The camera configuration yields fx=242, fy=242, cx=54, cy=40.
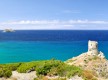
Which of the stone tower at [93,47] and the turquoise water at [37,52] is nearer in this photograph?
the stone tower at [93,47]

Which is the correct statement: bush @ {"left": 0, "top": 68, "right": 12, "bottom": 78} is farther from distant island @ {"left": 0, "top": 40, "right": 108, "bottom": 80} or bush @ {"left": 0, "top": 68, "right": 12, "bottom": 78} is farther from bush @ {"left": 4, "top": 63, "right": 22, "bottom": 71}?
bush @ {"left": 4, "top": 63, "right": 22, "bottom": 71}

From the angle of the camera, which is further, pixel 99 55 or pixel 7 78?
pixel 99 55

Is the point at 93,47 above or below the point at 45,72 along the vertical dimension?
above

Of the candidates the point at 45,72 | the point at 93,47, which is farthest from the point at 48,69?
the point at 93,47

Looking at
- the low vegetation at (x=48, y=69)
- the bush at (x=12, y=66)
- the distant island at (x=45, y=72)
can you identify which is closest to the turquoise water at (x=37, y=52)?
the bush at (x=12, y=66)

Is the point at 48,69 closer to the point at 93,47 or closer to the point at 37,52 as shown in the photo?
the point at 93,47

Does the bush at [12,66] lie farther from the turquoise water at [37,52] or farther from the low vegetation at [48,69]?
the turquoise water at [37,52]

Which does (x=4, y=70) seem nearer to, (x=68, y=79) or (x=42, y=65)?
(x=42, y=65)

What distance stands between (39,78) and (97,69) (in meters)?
19.2

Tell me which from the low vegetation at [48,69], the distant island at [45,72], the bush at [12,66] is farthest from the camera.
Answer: the bush at [12,66]

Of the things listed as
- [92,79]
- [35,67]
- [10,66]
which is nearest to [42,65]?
[35,67]

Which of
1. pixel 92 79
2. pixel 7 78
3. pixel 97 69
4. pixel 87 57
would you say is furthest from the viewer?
pixel 87 57

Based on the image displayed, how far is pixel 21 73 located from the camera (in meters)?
26.5

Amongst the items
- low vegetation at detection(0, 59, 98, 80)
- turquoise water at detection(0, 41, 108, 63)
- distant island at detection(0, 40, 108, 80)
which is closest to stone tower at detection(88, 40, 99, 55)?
distant island at detection(0, 40, 108, 80)
